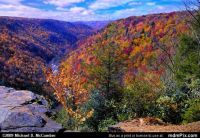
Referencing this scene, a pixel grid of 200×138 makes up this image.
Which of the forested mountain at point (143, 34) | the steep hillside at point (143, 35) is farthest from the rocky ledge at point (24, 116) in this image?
the forested mountain at point (143, 34)

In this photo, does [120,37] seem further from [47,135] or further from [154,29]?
[47,135]

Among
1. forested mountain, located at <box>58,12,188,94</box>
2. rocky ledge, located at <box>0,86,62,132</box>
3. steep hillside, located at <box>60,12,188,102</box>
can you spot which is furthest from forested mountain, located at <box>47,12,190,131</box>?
forested mountain, located at <box>58,12,188,94</box>

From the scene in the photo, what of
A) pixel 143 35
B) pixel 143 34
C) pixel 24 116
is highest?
pixel 24 116

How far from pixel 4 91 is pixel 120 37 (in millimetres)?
112962

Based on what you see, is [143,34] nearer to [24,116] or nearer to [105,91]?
[105,91]

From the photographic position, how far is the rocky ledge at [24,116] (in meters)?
11.1

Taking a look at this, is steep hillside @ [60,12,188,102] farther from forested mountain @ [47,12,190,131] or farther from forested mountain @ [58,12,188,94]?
forested mountain @ [47,12,190,131]

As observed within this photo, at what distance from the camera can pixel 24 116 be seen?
11.8 meters

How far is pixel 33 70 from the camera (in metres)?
133

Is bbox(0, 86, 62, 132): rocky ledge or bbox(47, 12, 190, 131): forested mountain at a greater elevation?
bbox(0, 86, 62, 132): rocky ledge

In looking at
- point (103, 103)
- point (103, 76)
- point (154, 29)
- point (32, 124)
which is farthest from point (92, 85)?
point (154, 29)

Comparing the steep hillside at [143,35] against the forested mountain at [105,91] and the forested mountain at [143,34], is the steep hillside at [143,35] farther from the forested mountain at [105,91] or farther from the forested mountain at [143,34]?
the forested mountain at [105,91]

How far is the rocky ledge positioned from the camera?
11109mm

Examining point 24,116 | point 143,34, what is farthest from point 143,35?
point 24,116
